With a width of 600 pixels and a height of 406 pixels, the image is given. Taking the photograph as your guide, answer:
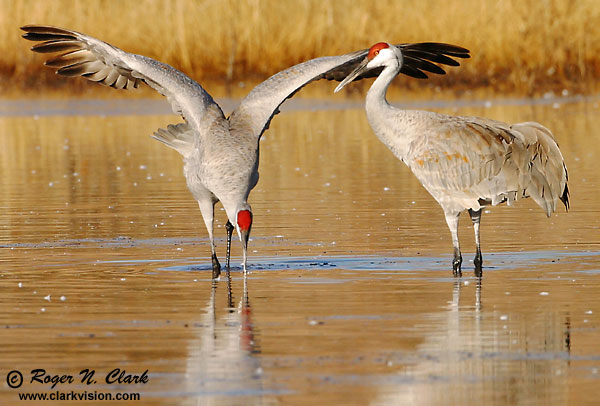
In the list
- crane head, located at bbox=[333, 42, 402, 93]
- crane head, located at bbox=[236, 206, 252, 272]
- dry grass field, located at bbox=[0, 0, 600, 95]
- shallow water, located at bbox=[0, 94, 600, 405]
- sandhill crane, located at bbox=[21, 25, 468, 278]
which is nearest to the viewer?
shallow water, located at bbox=[0, 94, 600, 405]

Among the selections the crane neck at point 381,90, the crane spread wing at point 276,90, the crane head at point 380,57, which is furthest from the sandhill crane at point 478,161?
the crane spread wing at point 276,90

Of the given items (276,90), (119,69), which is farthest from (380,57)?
(119,69)

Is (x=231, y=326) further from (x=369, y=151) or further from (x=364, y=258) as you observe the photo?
(x=369, y=151)

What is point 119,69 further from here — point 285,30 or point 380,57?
point 285,30

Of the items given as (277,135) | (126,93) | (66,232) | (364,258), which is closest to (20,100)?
(126,93)

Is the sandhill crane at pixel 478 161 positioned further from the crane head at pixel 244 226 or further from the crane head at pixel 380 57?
the crane head at pixel 244 226

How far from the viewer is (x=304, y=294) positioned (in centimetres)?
873

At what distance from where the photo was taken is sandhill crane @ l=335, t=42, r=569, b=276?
33.0ft

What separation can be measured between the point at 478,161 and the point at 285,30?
51.8 feet

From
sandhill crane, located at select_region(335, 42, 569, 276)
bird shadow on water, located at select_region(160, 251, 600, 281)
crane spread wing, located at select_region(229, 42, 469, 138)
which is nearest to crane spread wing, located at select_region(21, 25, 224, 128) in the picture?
crane spread wing, located at select_region(229, 42, 469, 138)

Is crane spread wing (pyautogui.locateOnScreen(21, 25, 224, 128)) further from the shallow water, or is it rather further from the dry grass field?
the dry grass field

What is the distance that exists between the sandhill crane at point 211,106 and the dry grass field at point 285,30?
42.4 ft

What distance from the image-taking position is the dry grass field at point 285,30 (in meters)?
25.0

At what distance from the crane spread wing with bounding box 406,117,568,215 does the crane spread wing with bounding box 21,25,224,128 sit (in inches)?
70.9
